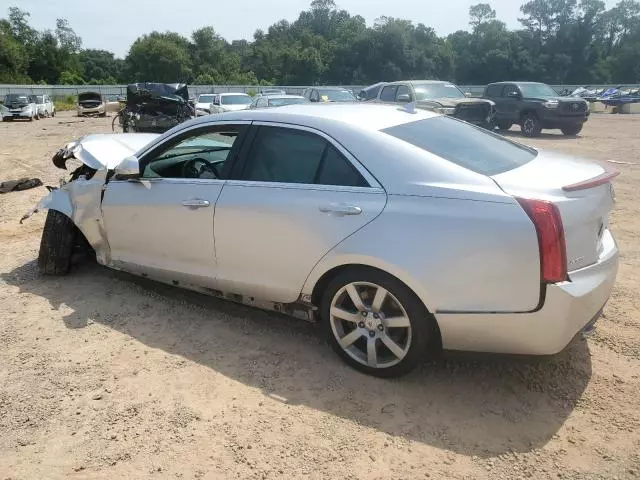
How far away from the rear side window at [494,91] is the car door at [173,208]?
650 inches

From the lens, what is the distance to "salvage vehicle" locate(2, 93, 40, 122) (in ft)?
94.5

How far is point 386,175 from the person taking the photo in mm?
2988

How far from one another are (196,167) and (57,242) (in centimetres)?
166

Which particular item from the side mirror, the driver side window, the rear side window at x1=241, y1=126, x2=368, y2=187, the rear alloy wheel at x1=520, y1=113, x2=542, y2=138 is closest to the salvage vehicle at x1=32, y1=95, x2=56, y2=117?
the rear alloy wheel at x1=520, y1=113, x2=542, y2=138

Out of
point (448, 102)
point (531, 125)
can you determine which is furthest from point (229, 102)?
point (531, 125)

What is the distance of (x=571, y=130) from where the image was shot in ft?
58.1

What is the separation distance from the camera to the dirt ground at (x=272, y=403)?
252 centimetres

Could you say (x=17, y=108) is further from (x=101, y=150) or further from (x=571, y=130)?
(x=101, y=150)

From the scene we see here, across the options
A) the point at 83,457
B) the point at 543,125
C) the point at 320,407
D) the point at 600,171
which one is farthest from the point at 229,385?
the point at 543,125

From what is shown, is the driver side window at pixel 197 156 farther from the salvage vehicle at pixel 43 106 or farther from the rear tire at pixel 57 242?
the salvage vehicle at pixel 43 106

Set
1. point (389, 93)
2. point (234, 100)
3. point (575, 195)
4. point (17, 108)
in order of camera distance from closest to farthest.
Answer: point (575, 195) < point (389, 93) < point (234, 100) < point (17, 108)

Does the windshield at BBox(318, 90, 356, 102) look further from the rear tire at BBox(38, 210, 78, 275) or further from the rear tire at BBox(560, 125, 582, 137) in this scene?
the rear tire at BBox(38, 210, 78, 275)

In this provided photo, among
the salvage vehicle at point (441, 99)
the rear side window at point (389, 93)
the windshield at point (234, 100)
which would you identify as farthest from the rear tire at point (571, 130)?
the windshield at point (234, 100)

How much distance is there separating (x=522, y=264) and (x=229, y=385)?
5.92 ft
